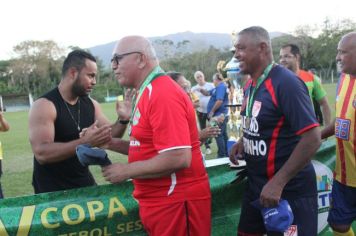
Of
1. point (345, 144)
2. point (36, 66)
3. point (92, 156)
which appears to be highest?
point (92, 156)

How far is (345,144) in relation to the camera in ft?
12.4

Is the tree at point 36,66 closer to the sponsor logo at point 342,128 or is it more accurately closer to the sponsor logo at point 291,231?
the sponsor logo at point 342,128

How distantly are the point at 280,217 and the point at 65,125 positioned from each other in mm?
2023

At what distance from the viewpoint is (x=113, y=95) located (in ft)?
232

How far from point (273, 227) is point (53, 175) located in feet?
6.52

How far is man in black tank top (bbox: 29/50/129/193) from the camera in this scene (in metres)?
3.37

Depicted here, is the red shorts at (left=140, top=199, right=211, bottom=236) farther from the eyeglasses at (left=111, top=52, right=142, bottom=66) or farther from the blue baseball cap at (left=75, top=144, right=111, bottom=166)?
the eyeglasses at (left=111, top=52, right=142, bottom=66)

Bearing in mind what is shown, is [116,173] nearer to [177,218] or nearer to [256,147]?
[177,218]

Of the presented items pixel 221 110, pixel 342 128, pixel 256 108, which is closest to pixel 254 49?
pixel 256 108

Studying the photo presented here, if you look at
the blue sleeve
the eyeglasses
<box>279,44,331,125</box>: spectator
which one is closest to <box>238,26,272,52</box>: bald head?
the blue sleeve

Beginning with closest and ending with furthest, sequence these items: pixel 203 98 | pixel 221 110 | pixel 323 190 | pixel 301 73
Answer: pixel 323 190, pixel 301 73, pixel 221 110, pixel 203 98

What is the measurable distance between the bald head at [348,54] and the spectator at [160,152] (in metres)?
1.85

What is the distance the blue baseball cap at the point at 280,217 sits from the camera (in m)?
2.73

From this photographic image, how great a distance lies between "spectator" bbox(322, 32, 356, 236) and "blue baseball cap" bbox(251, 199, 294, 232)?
4.24 ft
